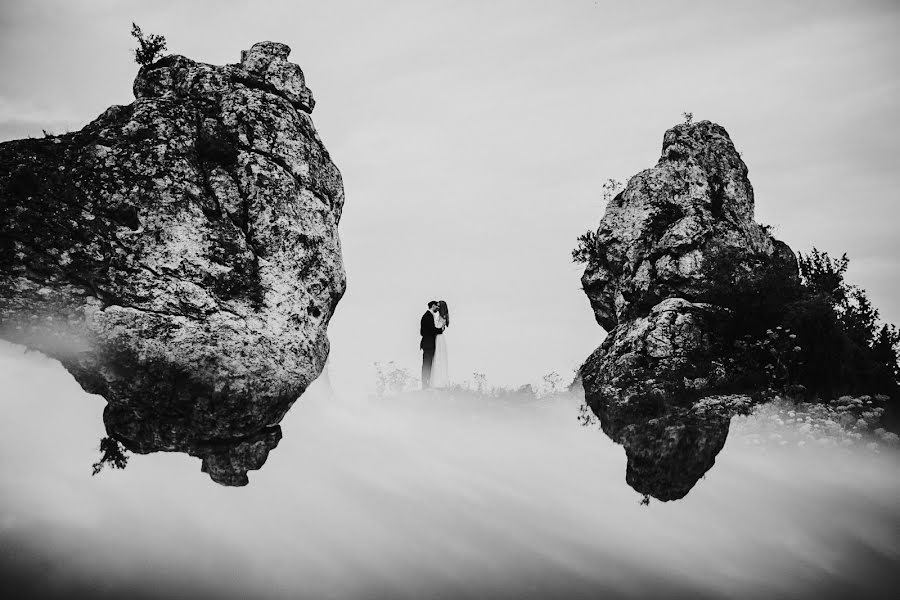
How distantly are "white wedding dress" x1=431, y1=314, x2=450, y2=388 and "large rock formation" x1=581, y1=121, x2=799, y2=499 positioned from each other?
7.35m

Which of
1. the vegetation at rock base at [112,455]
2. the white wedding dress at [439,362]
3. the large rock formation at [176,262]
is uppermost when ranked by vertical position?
the white wedding dress at [439,362]

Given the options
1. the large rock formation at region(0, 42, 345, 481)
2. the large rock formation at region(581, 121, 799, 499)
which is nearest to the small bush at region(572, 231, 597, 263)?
the large rock formation at region(581, 121, 799, 499)

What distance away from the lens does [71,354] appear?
41.4ft

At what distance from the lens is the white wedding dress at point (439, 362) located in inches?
1122

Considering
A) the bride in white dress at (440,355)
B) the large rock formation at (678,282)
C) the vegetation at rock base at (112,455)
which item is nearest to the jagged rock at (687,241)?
the large rock formation at (678,282)

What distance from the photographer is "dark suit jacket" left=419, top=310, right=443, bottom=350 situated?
93.3ft

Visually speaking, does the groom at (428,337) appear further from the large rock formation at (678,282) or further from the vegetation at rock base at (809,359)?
the vegetation at rock base at (809,359)

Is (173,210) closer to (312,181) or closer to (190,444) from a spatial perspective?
(312,181)

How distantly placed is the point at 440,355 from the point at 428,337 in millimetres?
1212

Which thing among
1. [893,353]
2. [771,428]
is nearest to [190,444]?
[771,428]

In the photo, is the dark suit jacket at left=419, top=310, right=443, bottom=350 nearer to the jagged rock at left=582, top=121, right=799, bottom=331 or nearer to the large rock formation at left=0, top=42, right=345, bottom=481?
the jagged rock at left=582, top=121, right=799, bottom=331

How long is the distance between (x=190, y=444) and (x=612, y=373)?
1200 centimetres

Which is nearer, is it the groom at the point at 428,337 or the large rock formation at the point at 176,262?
the large rock formation at the point at 176,262

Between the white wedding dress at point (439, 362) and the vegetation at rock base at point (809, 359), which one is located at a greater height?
the white wedding dress at point (439, 362)
